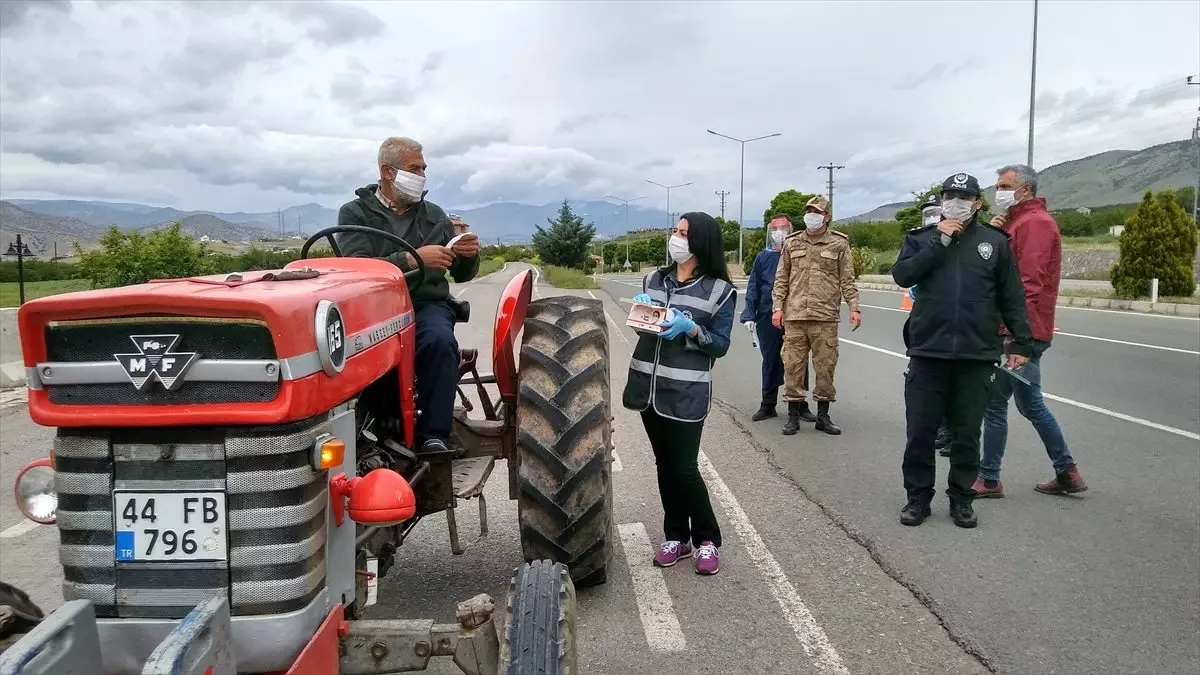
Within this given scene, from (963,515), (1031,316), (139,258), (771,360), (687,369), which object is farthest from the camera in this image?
(139,258)

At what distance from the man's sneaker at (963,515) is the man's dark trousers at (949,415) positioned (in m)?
0.03

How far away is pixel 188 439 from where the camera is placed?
2078mm

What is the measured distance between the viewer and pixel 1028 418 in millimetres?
5512

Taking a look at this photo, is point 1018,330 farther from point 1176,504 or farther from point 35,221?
point 35,221

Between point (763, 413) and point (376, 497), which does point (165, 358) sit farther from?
point (763, 413)

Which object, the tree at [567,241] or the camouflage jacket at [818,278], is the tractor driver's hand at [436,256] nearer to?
the camouflage jacket at [818,278]

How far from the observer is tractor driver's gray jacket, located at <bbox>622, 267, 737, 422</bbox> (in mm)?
4238

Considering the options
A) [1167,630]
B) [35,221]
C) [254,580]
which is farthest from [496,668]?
[35,221]

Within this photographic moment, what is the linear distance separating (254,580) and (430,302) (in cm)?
198

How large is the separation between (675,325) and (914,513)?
2129 mm

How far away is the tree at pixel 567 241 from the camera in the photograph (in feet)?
208

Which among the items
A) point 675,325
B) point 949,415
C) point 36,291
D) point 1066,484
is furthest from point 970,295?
point 36,291

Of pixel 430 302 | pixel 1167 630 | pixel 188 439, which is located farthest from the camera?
pixel 430 302

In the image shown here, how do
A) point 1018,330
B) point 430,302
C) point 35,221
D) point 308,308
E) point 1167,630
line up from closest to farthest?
1. point 308,308
2. point 1167,630
3. point 430,302
4. point 1018,330
5. point 35,221
